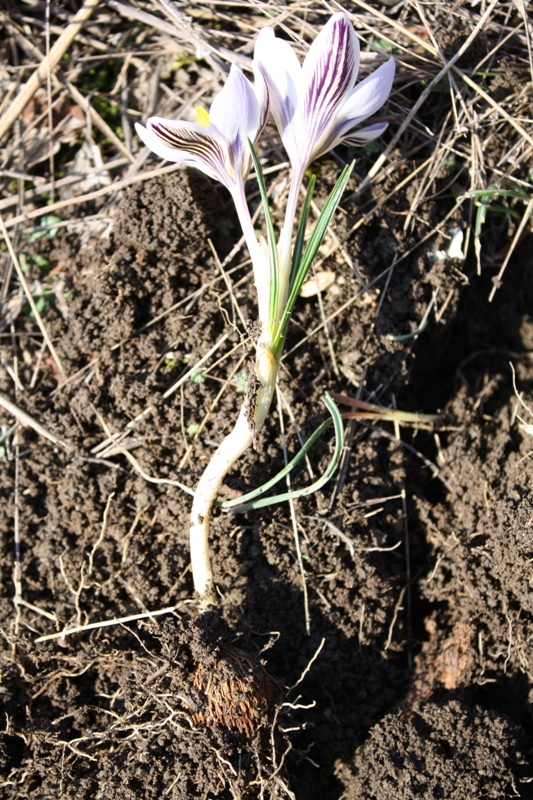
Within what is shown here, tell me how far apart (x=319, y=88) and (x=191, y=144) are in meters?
0.36

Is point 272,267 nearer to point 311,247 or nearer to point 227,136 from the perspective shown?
point 311,247

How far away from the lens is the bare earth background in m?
1.84

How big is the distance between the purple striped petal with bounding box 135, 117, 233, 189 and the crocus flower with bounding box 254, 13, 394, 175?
0.19 metres

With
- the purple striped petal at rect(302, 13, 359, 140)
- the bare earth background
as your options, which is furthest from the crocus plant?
the bare earth background

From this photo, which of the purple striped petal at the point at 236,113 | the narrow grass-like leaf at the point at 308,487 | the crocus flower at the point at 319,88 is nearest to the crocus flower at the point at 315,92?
the crocus flower at the point at 319,88

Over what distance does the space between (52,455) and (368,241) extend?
1255 millimetres

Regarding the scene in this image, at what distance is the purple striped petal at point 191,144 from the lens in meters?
1.64

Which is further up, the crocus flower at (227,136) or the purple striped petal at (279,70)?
the purple striped petal at (279,70)

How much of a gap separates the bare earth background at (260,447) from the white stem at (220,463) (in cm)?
9

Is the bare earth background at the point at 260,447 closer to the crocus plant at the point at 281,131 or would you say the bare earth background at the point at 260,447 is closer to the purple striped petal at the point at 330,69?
the crocus plant at the point at 281,131

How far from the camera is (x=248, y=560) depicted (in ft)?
6.58

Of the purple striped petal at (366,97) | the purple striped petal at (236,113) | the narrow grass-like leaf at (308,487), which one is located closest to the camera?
the purple striped petal at (236,113)

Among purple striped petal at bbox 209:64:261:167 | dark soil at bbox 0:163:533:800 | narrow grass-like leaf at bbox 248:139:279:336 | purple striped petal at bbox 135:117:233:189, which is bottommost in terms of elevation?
dark soil at bbox 0:163:533:800

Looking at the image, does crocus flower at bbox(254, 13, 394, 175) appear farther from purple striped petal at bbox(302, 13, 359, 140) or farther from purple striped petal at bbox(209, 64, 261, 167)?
purple striped petal at bbox(209, 64, 261, 167)
